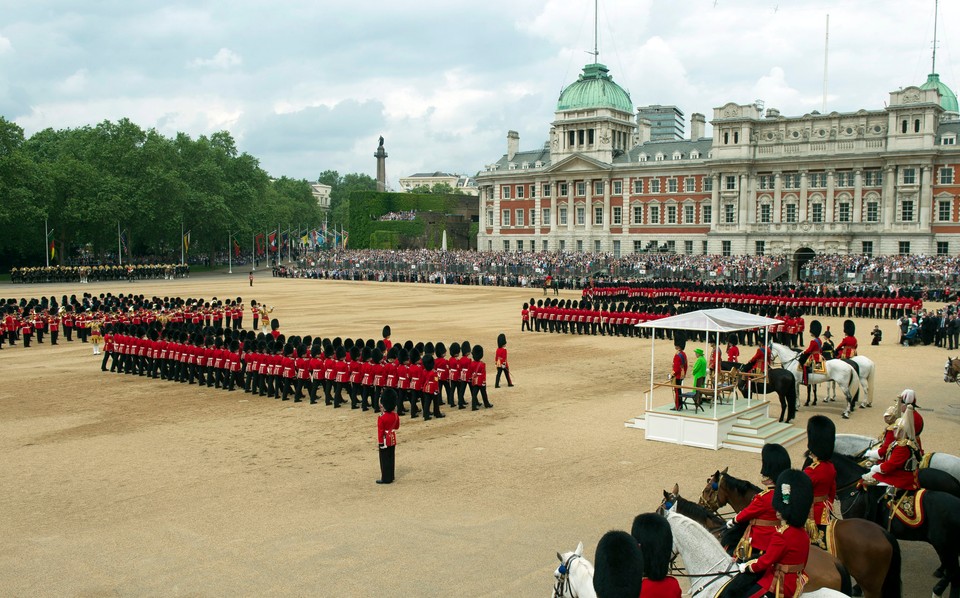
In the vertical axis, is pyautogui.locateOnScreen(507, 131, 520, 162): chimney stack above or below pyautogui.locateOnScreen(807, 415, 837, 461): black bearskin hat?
above

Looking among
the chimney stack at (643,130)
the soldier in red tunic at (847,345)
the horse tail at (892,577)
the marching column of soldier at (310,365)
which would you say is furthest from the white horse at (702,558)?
the chimney stack at (643,130)

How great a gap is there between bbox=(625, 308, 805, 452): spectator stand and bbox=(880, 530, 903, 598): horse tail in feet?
20.2

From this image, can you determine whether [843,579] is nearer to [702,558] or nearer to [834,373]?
[702,558]

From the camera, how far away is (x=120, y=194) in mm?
67562

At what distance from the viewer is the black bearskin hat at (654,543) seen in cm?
530

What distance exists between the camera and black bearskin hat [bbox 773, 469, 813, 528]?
589 cm

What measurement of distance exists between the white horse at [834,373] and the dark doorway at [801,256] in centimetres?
4883

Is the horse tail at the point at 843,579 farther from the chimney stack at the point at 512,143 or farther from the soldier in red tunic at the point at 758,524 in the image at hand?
the chimney stack at the point at 512,143

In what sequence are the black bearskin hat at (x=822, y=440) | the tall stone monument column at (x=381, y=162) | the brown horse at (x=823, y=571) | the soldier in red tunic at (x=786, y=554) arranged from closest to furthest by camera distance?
the soldier in red tunic at (x=786, y=554) < the brown horse at (x=823, y=571) < the black bearskin hat at (x=822, y=440) < the tall stone monument column at (x=381, y=162)

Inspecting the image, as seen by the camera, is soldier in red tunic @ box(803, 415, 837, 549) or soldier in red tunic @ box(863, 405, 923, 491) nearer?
soldier in red tunic @ box(803, 415, 837, 549)

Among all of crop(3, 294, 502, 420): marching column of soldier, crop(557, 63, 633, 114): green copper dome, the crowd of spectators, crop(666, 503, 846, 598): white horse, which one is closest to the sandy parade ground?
crop(3, 294, 502, 420): marching column of soldier

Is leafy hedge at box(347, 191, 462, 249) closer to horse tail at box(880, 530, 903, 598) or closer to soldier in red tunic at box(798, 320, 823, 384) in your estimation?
soldier in red tunic at box(798, 320, 823, 384)

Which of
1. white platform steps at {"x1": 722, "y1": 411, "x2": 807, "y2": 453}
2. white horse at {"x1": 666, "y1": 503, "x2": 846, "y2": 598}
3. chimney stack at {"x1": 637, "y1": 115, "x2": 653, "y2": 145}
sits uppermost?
chimney stack at {"x1": 637, "y1": 115, "x2": 653, "y2": 145}

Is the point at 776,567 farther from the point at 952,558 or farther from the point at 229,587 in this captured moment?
the point at 229,587
